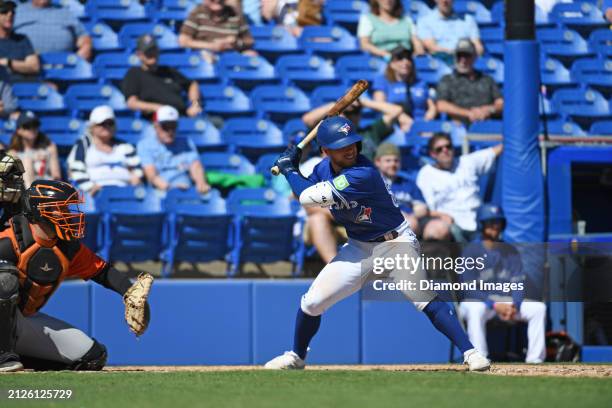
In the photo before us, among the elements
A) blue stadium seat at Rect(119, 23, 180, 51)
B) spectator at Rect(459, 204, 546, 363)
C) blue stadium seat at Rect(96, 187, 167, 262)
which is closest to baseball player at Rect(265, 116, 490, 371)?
spectator at Rect(459, 204, 546, 363)

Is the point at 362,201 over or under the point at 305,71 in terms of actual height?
under

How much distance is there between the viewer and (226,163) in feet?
32.9

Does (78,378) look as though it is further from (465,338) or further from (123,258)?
(123,258)

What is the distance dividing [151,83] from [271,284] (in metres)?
2.80

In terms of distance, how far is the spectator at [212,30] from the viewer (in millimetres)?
11234

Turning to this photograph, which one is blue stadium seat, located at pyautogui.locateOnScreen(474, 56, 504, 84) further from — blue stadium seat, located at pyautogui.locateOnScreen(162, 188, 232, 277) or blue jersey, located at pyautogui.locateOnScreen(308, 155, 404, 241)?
blue jersey, located at pyautogui.locateOnScreen(308, 155, 404, 241)

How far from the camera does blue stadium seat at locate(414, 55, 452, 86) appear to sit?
37.0 feet

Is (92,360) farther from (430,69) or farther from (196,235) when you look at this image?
(430,69)

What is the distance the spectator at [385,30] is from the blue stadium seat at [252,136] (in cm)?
166

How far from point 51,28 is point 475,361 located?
21.6 feet

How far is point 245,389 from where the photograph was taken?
5234 mm

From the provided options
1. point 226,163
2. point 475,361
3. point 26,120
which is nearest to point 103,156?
point 26,120

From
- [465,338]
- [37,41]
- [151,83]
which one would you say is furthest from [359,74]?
[465,338]

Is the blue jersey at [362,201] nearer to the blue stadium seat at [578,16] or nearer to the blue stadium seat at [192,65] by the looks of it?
the blue stadium seat at [192,65]
